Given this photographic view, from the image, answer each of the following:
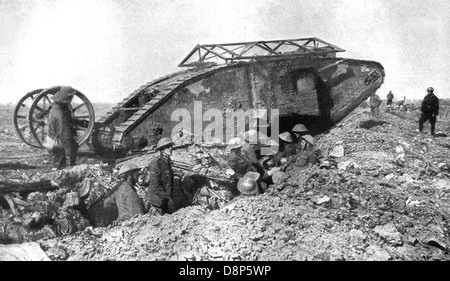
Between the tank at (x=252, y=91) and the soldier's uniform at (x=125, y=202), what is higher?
the tank at (x=252, y=91)

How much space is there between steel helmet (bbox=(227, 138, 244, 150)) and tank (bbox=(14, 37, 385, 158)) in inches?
18.9

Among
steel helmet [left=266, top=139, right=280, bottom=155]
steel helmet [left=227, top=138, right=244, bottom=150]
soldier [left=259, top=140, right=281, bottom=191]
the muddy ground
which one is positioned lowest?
the muddy ground

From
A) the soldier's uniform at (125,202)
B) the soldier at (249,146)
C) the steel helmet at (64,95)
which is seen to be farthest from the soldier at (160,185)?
the steel helmet at (64,95)

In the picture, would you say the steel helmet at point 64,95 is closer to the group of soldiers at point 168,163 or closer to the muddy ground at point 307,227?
the group of soldiers at point 168,163

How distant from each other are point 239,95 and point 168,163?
3618 mm

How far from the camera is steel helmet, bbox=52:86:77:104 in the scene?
7.51 metres

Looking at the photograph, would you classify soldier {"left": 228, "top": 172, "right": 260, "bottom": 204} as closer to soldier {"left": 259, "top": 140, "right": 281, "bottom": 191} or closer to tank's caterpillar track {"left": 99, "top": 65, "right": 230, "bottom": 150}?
soldier {"left": 259, "top": 140, "right": 281, "bottom": 191}

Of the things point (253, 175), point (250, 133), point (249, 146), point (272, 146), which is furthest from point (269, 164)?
point (253, 175)

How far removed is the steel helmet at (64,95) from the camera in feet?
24.6

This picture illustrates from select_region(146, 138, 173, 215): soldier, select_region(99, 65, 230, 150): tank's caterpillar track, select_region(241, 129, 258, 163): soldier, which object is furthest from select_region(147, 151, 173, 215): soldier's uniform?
select_region(241, 129, 258, 163): soldier

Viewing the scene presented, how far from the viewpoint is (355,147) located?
877cm

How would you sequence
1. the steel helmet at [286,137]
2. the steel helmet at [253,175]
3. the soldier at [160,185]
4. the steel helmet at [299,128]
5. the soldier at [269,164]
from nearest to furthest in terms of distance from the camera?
1. the soldier at [160,185]
2. the steel helmet at [253,175]
3. the soldier at [269,164]
4. the steel helmet at [286,137]
5. the steel helmet at [299,128]

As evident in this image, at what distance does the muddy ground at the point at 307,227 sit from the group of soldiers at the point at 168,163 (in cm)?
37
